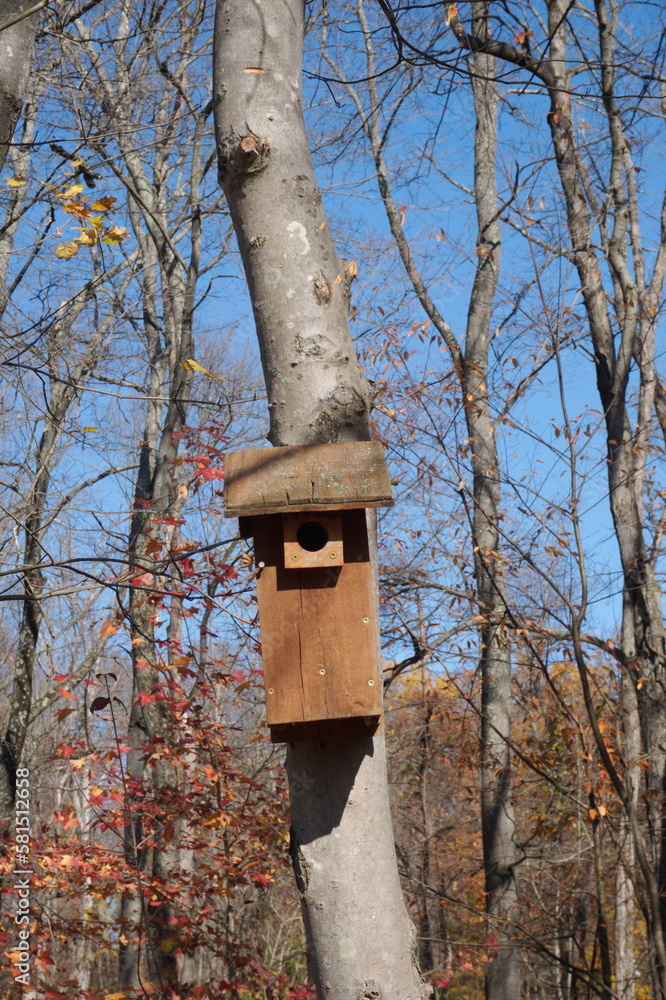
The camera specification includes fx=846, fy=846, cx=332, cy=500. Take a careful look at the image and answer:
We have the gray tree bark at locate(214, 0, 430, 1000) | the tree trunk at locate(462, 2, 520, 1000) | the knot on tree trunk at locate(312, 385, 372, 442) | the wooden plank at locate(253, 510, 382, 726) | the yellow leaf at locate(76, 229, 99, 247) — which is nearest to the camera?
the gray tree bark at locate(214, 0, 430, 1000)

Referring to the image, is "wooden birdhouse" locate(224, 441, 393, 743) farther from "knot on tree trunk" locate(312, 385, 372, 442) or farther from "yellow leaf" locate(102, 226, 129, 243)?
"yellow leaf" locate(102, 226, 129, 243)

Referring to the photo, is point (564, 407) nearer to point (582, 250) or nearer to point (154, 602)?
point (582, 250)

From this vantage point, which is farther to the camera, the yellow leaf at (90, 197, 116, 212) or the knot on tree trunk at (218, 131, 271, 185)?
the yellow leaf at (90, 197, 116, 212)

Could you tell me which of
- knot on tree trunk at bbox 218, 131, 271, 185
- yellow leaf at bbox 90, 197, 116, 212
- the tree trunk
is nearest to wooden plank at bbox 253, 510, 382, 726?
knot on tree trunk at bbox 218, 131, 271, 185

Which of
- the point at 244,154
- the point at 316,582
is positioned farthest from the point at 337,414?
the point at 244,154

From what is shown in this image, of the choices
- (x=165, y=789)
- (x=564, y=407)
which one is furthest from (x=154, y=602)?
(x=564, y=407)

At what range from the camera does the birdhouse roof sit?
7.16ft

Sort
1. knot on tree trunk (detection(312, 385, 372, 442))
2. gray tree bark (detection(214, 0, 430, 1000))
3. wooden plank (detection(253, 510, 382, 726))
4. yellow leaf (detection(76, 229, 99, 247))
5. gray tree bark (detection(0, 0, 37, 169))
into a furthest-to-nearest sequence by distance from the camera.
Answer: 1. yellow leaf (detection(76, 229, 99, 247))
2. gray tree bark (detection(0, 0, 37, 169))
3. knot on tree trunk (detection(312, 385, 372, 442))
4. wooden plank (detection(253, 510, 382, 726))
5. gray tree bark (detection(214, 0, 430, 1000))

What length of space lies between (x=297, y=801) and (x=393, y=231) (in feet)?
25.5

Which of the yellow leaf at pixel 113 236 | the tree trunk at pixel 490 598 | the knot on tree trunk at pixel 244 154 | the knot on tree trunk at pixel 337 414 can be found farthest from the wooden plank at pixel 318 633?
the tree trunk at pixel 490 598

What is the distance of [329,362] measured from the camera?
7.54ft

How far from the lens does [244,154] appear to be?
2395 mm

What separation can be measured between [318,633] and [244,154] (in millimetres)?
1357

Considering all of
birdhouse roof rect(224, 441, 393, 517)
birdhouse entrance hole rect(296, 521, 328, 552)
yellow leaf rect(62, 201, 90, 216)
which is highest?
yellow leaf rect(62, 201, 90, 216)
